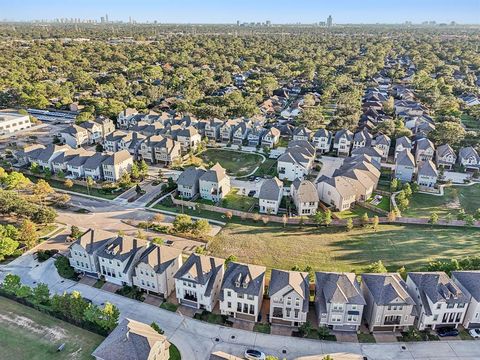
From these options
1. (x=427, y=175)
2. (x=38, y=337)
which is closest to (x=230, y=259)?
(x=38, y=337)

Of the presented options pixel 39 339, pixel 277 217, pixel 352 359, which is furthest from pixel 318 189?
pixel 39 339

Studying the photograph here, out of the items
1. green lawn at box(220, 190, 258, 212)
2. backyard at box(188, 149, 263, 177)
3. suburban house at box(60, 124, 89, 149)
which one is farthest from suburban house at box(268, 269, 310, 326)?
suburban house at box(60, 124, 89, 149)

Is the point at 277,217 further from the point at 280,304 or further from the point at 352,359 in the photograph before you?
the point at 352,359

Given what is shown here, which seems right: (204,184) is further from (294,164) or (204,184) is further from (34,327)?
(34,327)

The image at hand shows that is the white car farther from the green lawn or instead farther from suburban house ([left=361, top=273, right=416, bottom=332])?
the green lawn

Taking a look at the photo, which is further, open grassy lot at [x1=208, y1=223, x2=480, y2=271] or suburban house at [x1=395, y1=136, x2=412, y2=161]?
suburban house at [x1=395, y1=136, x2=412, y2=161]

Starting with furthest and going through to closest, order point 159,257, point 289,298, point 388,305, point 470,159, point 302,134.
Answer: point 302,134 → point 470,159 → point 159,257 → point 289,298 → point 388,305
